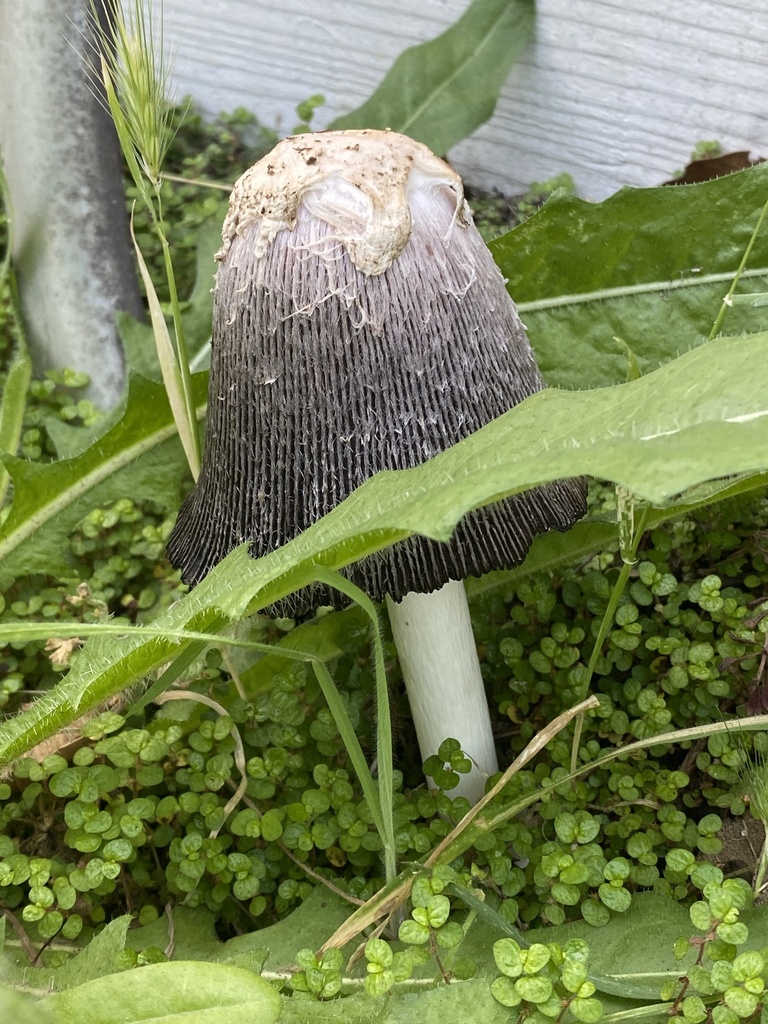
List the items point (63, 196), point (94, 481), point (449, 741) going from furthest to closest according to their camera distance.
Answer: point (63, 196) → point (94, 481) → point (449, 741)

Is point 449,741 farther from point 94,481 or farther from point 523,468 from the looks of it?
point 94,481

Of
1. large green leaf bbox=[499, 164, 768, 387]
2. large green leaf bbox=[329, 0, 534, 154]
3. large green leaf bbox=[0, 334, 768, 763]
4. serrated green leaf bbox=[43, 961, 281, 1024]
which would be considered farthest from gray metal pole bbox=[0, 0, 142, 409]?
serrated green leaf bbox=[43, 961, 281, 1024]

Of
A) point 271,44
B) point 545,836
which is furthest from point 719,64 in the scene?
point 545,836

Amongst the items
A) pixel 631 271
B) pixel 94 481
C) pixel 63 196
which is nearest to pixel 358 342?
pixel 631 271

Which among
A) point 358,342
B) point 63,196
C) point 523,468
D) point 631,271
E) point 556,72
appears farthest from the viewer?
point 556,72

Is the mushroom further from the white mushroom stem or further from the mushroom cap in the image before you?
the white mushroom stem

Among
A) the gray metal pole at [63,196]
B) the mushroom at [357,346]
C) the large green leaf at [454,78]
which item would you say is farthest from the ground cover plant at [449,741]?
the large green leaf at [454,78]

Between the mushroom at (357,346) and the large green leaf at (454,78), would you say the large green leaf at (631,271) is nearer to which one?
the mushroom at (357,346)
